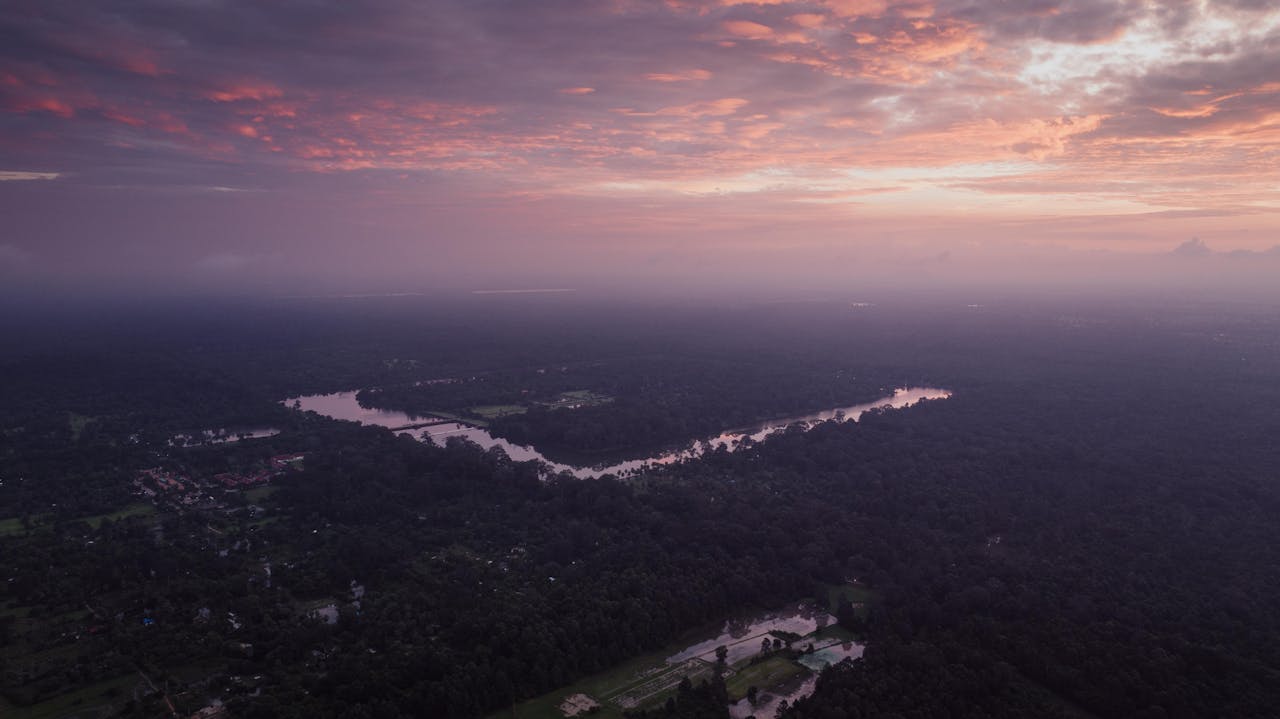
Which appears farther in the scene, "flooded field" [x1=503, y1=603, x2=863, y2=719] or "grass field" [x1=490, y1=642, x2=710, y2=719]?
"flooded field" [x1=503, y1=603, x2=863, y2=719]

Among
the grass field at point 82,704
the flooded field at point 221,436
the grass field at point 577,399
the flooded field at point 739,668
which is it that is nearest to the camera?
the grass field at point 82,704

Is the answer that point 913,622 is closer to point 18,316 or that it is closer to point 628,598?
point 628,598

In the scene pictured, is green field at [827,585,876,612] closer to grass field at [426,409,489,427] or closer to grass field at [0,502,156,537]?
grass field at [0,502,156,537]

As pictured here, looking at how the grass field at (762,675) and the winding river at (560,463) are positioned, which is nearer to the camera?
the grass field at (762,675)

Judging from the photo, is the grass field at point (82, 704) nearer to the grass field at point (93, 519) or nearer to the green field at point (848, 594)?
the grass field at point (93, 519)

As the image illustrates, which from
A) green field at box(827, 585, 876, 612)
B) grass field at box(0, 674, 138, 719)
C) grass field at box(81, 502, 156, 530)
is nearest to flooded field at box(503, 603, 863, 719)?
green field at box(827, 585, 876, 612)

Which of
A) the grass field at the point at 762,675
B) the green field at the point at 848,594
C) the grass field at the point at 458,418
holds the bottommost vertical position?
the grass field at the point at 762,675

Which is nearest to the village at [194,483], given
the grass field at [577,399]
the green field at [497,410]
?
the green field at [497,410]
